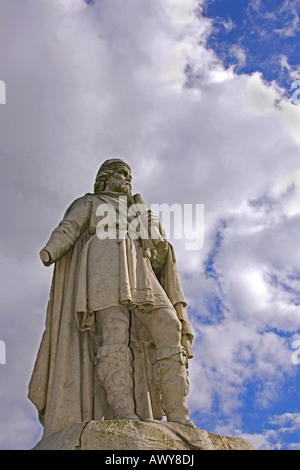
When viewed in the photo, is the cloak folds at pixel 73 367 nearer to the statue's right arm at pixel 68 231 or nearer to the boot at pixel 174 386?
the statue's right arm at pixel 68 231

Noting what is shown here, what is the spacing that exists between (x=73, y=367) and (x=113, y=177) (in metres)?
3.52

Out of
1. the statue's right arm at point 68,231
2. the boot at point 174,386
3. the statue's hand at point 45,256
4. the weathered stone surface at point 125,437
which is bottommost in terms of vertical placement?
the weathered stone surface at point 125,437

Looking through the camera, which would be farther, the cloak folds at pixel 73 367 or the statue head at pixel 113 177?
the statue head at pixel 113 177

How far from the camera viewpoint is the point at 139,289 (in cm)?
841

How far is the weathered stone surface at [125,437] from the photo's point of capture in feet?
20.9

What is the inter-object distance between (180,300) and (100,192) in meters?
2.40

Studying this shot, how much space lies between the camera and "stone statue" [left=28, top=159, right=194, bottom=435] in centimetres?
774

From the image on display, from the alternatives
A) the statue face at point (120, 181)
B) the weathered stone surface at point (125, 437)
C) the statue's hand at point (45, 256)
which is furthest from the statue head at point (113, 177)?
the weathered stone surface at point (125, 437)

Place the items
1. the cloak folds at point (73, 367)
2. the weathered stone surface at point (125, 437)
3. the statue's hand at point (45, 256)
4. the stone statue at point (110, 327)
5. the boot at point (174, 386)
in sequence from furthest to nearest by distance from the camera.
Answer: the statue's hand at point (45, 256), the cloak folds at point (73, 367), the stone statue at point (110, 327), the boot at point (174, 386), the weathered stone surface at point (125, 437)

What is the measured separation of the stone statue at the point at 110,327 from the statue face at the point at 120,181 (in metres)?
0.64

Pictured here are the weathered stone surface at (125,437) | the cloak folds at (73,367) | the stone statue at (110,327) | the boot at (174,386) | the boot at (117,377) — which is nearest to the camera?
the weathered stone surface at (125,437)

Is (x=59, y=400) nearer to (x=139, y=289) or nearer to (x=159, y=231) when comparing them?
(x=139, y=289)

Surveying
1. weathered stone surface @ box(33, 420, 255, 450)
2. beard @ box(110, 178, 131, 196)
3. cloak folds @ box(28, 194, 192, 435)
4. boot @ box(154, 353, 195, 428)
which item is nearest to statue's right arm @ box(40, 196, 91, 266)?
cloak folds @ box(28, 194, 192, 435)

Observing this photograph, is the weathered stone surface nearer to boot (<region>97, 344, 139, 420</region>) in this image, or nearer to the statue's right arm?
boot (<region>97, 344, 139, 420</region>)
